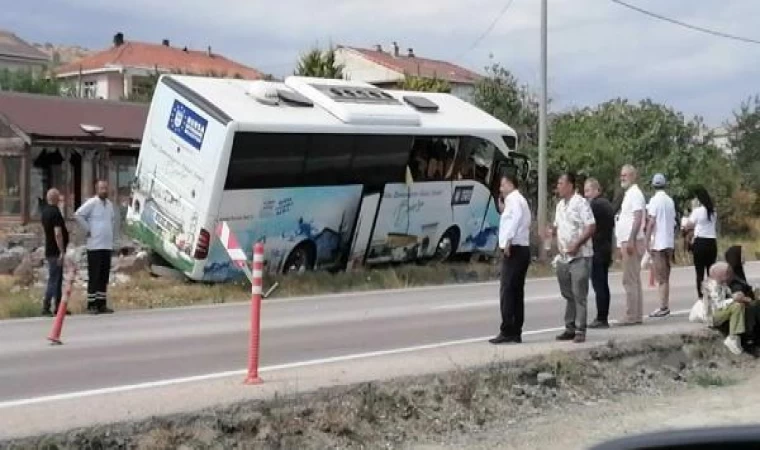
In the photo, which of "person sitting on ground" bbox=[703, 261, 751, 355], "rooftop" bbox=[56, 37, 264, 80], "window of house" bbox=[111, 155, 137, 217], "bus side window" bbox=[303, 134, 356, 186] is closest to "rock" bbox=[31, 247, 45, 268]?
"bus side window" bbox=[303, 134, 356, 186]

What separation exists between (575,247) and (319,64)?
38.4m

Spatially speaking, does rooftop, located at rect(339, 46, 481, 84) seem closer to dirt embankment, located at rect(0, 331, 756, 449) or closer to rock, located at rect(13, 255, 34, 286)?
rock, located at rect(13, 255, 34, 286)

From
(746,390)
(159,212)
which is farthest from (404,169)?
(746,390)

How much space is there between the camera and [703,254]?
1606 centimetres

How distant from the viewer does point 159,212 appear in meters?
22.5

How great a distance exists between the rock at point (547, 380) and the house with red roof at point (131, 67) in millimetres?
70782

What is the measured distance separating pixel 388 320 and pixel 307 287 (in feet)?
21.2

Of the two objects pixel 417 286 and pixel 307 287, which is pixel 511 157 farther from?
pixel 307 287

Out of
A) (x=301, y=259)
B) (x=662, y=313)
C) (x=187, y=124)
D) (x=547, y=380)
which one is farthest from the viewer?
(x=301, y=259)

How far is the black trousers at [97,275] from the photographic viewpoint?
1827cm

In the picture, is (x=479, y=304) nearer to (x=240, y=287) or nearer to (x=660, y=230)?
(x=660, y=230)

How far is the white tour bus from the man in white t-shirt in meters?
8.93

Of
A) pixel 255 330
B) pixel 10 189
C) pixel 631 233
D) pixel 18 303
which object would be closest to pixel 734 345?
pixel 631 233

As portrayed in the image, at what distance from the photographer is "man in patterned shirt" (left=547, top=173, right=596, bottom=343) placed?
12.6 metres
